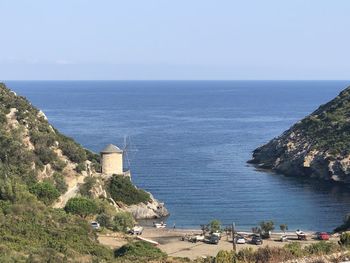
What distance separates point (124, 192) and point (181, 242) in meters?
16.6

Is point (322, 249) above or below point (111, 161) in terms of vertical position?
above

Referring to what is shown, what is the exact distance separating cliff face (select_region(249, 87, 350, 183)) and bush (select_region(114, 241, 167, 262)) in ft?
145

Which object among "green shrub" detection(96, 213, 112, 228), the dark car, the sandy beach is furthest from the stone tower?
the dark car

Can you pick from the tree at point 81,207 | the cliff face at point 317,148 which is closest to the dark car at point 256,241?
the tree at point 81,207

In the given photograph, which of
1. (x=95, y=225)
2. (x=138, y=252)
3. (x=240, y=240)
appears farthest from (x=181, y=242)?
(x=138, y=252)

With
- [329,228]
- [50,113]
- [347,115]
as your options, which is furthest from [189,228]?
[50,113]

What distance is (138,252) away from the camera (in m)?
35.2

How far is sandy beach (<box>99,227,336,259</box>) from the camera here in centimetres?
4048

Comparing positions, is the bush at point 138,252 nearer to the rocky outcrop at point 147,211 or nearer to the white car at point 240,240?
the white car at point 240,240

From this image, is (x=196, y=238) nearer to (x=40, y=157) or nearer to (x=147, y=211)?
(x=147, y=211)

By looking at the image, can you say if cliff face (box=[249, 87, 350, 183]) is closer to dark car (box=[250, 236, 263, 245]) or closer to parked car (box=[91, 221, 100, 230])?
dark car (box=[250, 236, 263, 245])

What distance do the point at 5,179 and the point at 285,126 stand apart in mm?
93916

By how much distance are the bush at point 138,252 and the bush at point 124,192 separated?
21.6m

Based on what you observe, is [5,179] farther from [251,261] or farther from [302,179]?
[302,179]
